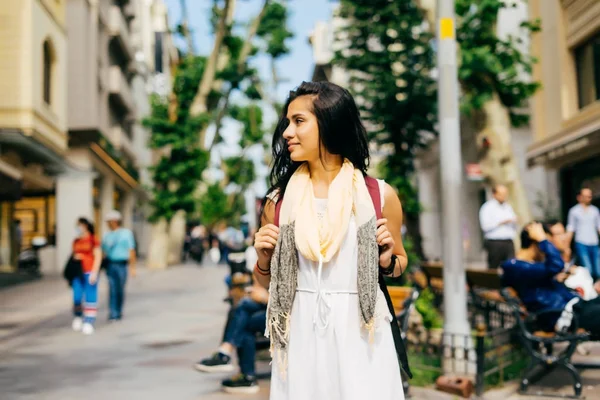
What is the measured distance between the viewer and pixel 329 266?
260cm

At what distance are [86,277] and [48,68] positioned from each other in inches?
535

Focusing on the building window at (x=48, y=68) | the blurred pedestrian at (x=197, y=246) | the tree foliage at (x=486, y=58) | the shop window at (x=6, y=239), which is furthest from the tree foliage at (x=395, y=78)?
the blurred pedestrian at (x=197, y=246)

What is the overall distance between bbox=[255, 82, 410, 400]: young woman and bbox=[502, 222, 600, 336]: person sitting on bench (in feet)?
13.1

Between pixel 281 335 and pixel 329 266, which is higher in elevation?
pixel 329 266

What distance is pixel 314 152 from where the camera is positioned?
8.63ft

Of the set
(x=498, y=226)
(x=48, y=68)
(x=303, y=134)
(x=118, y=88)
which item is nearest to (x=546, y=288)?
(x=498, y=226)

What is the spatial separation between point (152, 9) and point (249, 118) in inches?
740

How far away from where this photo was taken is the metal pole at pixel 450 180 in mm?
6977

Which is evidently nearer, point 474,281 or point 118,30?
point 474,281

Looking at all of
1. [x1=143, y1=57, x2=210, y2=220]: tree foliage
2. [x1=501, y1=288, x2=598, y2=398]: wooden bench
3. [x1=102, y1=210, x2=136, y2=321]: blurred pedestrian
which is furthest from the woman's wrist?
[x1=143, y1=57, x2=210, y2=220]: tree foliage

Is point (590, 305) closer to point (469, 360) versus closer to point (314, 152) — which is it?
point (469, 360)

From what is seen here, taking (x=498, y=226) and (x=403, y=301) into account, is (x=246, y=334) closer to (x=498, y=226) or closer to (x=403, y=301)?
(x=403, y=301)

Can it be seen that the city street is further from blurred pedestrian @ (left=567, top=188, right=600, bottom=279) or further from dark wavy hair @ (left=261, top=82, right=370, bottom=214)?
blurred pedestrian @ (left=567, top=188, right=600, bottom=279)

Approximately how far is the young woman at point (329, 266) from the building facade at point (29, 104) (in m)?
14.7
